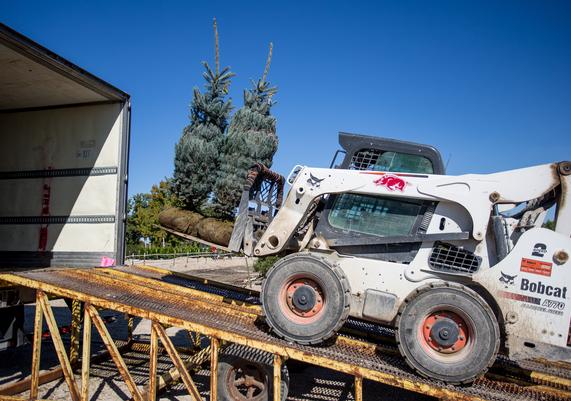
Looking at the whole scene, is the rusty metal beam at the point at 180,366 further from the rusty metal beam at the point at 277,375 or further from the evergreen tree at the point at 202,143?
the evergreen tree at the point at 202,143

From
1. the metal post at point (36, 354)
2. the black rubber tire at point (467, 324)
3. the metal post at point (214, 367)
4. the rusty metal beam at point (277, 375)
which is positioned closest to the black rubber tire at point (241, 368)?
the rusty metal beam at point (277, 375)

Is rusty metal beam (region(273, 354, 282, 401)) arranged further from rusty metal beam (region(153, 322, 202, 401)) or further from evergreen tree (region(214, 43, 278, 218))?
evergreen tree (region(214, 43, 278, 218))

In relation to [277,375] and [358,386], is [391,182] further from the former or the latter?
[277,375]

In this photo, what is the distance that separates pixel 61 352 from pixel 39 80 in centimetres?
395

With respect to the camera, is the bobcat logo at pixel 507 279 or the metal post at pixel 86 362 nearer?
the bobcat logo at pixel 507 279

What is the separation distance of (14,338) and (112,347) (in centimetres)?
168

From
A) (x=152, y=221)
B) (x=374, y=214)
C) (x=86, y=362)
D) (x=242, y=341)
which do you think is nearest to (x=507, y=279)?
(x=374, y=214)

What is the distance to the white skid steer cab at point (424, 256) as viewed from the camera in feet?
12.8

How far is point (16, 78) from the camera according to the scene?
6.31m

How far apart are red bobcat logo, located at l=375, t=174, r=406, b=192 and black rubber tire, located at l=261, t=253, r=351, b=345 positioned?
0.98 metres

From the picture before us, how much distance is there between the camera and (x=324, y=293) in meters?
4.36

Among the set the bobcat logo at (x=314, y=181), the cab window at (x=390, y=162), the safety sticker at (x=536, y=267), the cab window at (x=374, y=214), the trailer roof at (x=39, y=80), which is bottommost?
the safety sticker at (x=536, y=267)

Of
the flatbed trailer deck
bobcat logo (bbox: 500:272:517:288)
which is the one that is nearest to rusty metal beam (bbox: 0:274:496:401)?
the flatbed trailer deck

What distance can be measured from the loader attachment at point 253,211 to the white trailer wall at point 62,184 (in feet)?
7.99
